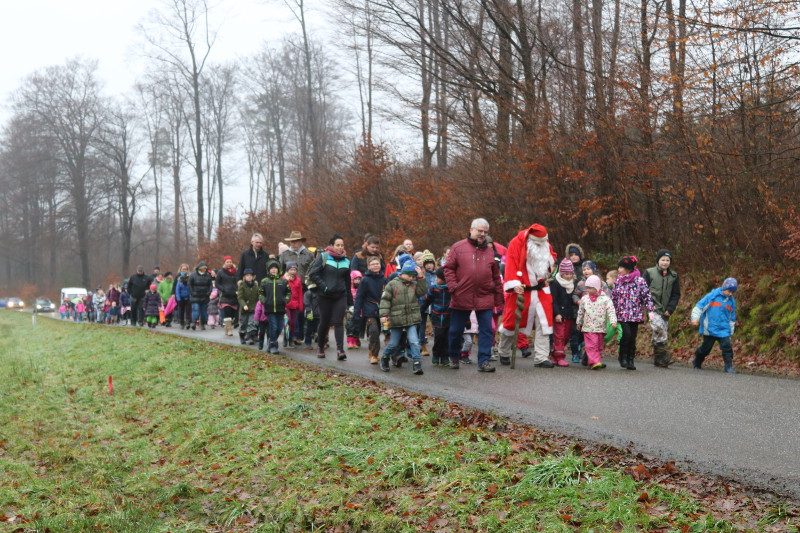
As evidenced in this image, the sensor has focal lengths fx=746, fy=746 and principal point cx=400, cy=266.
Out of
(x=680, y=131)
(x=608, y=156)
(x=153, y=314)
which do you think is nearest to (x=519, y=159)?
(x=608, y=156)

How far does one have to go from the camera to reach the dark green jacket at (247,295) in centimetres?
1617

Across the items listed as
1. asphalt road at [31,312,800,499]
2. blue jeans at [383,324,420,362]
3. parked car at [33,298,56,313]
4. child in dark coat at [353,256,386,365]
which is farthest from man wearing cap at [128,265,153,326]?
parked car at [33,298,56,313]

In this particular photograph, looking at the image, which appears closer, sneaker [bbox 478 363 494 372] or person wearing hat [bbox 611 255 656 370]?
sneaker [bbox 478 363 494 372]

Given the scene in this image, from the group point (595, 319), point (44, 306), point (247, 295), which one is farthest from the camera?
point (44, 306)

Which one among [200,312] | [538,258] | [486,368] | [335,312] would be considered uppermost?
[538,258]

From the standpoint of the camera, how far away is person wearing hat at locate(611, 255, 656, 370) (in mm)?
11305

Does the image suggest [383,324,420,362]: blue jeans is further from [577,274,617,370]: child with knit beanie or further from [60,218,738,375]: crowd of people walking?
[577,274,617,370]: child with knit beanie

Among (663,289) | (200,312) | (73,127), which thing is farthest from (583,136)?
(73,127)

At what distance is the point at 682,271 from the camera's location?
15625mm

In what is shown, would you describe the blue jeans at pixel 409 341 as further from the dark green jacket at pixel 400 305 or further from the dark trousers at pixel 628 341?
the dark trousers at pixel 628 341

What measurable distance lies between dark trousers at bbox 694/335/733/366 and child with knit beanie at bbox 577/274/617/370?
1.50 meters

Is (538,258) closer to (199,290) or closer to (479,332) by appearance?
(479,332)

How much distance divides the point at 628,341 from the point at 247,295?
840 centimetres

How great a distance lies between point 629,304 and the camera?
37.6ft
